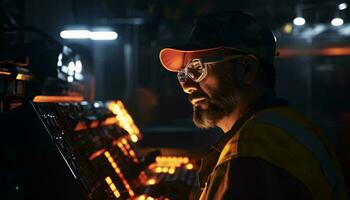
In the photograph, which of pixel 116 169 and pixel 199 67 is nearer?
pixel 199 67

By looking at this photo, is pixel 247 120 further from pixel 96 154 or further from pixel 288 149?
pixel 96 154

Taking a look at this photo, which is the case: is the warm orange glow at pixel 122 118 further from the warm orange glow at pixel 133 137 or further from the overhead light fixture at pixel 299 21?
the overhead light fixture at pixel 299 21

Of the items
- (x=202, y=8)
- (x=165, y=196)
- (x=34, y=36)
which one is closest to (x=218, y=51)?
(x=165, y=196)

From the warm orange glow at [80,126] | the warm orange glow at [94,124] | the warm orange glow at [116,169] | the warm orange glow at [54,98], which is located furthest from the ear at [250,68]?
the warm orange glow at [94,124]

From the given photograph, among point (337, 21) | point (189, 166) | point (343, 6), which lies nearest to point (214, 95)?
point (189, 166)

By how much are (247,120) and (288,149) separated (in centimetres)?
25

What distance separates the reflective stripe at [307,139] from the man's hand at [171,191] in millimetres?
1156

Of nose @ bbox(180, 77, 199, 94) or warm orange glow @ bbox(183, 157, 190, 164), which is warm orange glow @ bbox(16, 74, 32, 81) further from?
warm orange glow @ bbox(183, 157, 190, 164)

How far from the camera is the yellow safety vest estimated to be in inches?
75.9

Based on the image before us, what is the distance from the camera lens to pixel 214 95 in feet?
7.93

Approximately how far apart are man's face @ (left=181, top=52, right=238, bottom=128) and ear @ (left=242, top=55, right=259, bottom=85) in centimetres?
7

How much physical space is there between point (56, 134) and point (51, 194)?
359mm

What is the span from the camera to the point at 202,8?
56.4 feet

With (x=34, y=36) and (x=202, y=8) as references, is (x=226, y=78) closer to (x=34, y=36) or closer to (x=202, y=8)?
(x=34, y=36)
